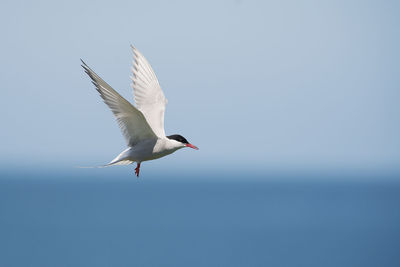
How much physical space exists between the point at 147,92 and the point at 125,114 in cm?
175

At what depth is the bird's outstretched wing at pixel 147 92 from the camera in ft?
38.1

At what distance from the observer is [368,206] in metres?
121

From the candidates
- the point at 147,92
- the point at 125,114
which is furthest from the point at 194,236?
the point at 125,114

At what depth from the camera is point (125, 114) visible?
33.4 feet

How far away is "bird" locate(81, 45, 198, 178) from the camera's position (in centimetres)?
983

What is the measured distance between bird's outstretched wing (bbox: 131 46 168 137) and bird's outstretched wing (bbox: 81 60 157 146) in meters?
1.05

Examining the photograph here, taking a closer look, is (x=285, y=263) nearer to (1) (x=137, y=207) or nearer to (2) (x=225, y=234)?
(2) (x=225, y=234)

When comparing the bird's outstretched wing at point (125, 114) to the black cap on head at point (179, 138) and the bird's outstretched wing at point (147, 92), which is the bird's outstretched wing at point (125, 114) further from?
the bird's outstretched wing at point (147, 92)

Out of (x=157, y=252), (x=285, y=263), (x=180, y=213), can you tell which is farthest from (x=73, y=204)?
(x=285, y=263)

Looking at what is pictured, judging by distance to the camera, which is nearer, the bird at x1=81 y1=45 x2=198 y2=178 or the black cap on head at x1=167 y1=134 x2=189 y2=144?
the bird at x1=81 y1=45 x2=198 y2=178

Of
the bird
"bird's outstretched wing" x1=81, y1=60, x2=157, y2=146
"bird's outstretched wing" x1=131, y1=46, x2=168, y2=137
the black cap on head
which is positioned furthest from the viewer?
"bird's outstretched wing" x1=131, y1=46, x2=168, y2=137

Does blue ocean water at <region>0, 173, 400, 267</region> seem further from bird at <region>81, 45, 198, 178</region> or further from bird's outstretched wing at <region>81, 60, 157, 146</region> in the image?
bird's outstretched wing at <region>81, 60, 157, 146</region>

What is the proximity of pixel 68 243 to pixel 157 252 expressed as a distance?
1062 cm

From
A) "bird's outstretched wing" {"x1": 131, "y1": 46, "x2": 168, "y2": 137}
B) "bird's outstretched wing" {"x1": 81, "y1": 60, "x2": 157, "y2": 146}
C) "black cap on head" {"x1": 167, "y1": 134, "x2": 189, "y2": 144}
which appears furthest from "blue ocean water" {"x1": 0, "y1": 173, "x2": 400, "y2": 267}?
"bird's outstretched wing" {"x1": 81, "y1": 60, "x2": 157, "y2": 146}
